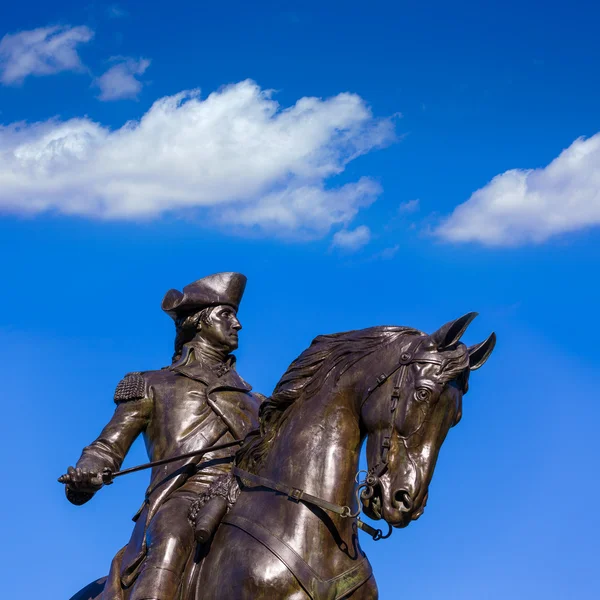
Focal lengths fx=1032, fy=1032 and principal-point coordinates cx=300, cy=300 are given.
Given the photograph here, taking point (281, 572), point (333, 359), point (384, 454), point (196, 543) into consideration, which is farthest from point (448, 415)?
point (196, 543)

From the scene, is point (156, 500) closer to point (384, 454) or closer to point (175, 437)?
point (175, 437)

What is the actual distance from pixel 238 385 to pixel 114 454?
1.54m

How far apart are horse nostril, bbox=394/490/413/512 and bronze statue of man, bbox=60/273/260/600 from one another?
2.21 m

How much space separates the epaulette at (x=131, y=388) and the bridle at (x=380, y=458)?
9.50ft

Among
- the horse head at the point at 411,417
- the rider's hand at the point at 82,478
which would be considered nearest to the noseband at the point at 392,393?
the horse head at the point at 411,417

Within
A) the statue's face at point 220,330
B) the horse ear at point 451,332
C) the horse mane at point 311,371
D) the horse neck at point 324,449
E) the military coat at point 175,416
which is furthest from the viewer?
the statue's face at point 220,330

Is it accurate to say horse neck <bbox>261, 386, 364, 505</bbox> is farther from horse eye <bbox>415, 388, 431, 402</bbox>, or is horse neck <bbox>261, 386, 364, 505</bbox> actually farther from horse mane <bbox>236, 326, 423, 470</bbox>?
horse eye <bbox>415, 388, 431, 402</bbox>

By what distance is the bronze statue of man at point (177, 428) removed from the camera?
9.28 meters

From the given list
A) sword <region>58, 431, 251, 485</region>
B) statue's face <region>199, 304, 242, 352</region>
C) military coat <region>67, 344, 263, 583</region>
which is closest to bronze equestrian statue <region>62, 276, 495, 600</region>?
sword <region>58, 431, 251, 485</region>

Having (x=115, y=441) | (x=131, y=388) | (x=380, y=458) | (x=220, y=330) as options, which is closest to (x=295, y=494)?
(x=380, y=458)

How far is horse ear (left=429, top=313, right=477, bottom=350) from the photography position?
834 cm

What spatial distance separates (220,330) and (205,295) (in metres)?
0.44

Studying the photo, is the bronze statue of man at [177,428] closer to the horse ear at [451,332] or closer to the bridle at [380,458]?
the bridle at [380,458]

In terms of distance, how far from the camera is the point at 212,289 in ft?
38.8
